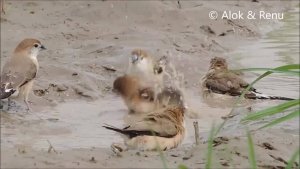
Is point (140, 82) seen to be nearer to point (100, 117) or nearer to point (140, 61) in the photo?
point (140, 61)

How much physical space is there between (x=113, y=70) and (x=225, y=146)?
4.13m

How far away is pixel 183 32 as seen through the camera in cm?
1265

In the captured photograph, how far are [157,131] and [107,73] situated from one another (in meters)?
3.75

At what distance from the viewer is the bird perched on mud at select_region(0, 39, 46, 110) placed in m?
8.18

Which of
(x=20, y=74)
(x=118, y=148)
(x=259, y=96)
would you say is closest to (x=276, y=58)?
(x=259, y=96)

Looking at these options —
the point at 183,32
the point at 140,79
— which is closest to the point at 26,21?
the point at 183,32

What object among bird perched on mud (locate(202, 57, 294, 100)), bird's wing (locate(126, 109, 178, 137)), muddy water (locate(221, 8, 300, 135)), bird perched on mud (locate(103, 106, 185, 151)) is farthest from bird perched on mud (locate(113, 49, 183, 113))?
bird's wing (locate(126, 109, 178, 137))

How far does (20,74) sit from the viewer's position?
8.36 m

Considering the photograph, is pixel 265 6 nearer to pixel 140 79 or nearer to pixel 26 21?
pixel 26 21

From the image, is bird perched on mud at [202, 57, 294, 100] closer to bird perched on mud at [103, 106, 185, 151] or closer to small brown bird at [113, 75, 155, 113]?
small brown bird at [113, 75, 155, 113]

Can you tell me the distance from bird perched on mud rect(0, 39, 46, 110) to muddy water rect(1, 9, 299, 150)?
1.04 ft

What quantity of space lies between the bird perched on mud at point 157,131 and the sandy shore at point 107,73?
0.13 m

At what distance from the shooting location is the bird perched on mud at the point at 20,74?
322 inches

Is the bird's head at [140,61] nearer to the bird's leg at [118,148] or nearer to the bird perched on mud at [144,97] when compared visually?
the bird perched on mud at [144,97]
